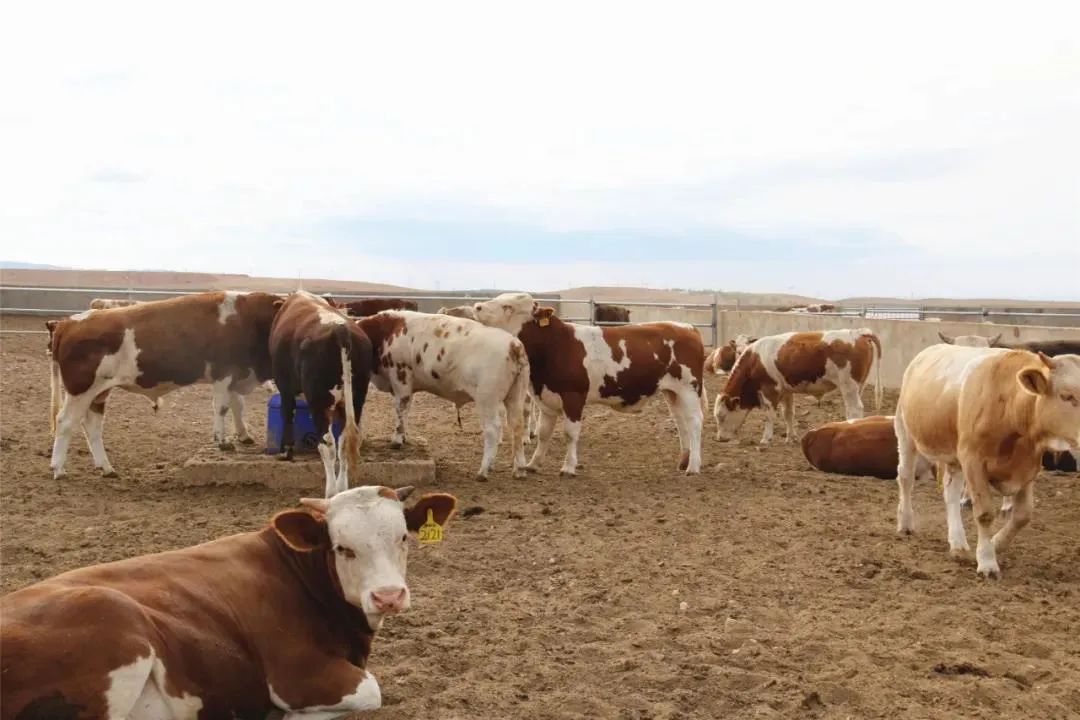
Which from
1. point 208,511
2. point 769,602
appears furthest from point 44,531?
point 769,602

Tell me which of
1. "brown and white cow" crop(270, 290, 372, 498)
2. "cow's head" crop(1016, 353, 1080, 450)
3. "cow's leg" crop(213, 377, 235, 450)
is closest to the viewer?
"cow's head" crop(1016, 353, 1080, 450)

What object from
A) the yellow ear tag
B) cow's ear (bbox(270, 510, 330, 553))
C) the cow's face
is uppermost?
cow's ear (bbox(270, 510, 330, 553))

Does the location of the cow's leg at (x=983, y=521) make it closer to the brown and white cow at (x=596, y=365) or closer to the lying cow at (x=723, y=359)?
the brown and white cow at (x=596, y=365)

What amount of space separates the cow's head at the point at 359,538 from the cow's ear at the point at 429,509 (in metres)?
0.14

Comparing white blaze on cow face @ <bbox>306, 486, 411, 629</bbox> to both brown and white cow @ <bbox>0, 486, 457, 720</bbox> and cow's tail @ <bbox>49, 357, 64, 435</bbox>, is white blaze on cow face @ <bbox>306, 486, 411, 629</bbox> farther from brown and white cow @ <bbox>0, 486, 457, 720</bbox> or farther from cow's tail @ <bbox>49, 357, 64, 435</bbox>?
cow's tail @ <bbox>49, 357, 64, 435</bbox>

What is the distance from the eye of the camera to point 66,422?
1007cm

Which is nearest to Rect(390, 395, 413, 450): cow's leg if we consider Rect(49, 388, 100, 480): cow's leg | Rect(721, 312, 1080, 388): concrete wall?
Rect(49, 388, 100, 480): cow's leg

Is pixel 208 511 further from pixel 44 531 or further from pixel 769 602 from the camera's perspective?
pixel 769 602

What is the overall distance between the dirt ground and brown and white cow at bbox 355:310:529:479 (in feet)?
2.09

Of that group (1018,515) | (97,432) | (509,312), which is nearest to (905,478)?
(1018,515)

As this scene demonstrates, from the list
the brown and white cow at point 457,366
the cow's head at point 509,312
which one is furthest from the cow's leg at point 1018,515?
the cow's head at point 509,312

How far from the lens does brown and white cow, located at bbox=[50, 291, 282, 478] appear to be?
1016cm

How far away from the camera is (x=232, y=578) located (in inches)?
167

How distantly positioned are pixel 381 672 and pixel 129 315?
6819 mm
